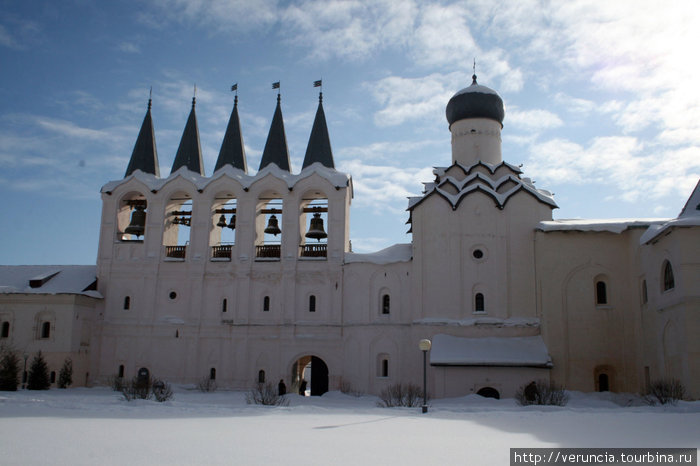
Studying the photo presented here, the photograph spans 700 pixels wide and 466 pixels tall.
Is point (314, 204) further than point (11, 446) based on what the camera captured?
Yes

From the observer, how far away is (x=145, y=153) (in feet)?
99.9

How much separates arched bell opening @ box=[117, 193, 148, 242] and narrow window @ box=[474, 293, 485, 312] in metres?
14.8

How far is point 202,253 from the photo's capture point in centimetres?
2811

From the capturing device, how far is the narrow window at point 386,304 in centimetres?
2561

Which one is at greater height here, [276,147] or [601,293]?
[276,147]

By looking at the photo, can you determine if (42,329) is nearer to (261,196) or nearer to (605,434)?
(261,196)

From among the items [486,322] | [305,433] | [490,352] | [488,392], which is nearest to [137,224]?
[486,322]

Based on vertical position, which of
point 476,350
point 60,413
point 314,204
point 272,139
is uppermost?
point 272,139

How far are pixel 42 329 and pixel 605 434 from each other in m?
23.9

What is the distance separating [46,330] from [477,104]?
20697 mm

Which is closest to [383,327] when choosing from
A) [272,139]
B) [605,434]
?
[272,139]

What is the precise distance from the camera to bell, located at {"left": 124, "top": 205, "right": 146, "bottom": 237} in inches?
1136

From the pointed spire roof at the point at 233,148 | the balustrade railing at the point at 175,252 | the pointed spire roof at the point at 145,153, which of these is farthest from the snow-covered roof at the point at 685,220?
the pointed spire roof at the point at 145,153

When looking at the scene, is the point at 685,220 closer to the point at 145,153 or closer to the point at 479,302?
the point at 479,302
